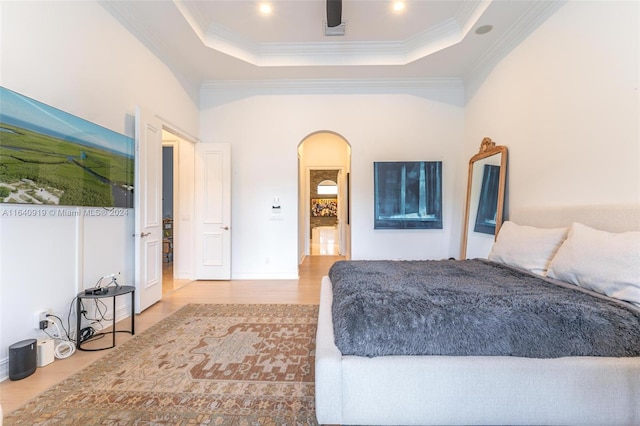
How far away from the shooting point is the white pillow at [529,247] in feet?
7.09

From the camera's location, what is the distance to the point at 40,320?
6.41ft

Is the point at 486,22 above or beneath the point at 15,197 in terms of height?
above

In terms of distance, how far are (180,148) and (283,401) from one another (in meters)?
4.15

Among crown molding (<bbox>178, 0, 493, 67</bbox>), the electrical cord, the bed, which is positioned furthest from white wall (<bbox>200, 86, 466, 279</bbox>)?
the bed

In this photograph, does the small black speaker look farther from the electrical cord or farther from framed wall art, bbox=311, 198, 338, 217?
framed wall art, bbox=311, 198, 338, 217

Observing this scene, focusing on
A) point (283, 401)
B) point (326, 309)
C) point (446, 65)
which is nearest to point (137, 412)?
point (283, 401)

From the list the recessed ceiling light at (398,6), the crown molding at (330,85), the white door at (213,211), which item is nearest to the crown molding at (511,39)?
the crown molding at (330,85)

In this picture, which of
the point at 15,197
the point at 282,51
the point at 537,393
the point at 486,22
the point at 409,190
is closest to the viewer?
the point at 537,393

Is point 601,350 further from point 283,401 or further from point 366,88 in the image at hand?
point 366,88

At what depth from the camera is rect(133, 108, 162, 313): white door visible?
2.84 meters

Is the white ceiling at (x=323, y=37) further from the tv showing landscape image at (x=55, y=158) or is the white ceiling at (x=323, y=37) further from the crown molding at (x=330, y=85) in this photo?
the tv showing landscape image at (x=55, y=158)

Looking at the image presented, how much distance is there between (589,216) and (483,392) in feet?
5.73

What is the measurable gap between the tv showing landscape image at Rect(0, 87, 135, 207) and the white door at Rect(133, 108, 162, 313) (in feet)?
0.53

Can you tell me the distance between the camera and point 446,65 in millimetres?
3832
